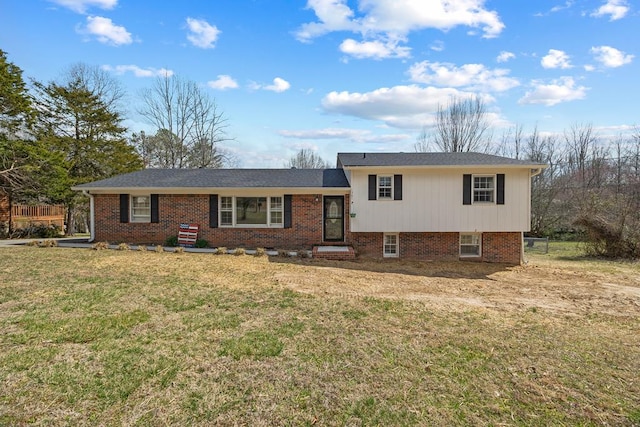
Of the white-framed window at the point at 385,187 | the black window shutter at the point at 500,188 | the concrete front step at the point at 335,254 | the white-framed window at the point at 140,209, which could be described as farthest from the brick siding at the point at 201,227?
the black window shutter at the point at 500,188

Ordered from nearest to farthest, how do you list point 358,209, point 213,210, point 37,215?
1. point 358,209
2. point 213,210
3. point 37,215

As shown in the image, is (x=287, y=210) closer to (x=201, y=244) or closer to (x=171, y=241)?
(x=201, y=244)

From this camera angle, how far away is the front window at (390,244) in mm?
12727

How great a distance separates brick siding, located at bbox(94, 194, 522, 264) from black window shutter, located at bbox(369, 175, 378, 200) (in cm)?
107

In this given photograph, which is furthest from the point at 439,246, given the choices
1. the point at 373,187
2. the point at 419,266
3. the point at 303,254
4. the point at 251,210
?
the point at 251,210

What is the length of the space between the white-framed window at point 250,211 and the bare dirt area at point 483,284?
296cm

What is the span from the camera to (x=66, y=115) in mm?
20984

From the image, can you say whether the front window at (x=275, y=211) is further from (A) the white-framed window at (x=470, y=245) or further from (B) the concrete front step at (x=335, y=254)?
(A) the white-framed window at (x=470, y=245)

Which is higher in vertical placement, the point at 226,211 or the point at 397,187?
the point at 397,187

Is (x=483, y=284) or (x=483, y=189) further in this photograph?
(x=483, y=189)

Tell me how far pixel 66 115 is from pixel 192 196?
13870 millimetres

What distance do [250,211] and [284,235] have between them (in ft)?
5.03

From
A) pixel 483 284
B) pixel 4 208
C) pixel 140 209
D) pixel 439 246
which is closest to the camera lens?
pixel 483 284

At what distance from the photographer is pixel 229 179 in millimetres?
13797
